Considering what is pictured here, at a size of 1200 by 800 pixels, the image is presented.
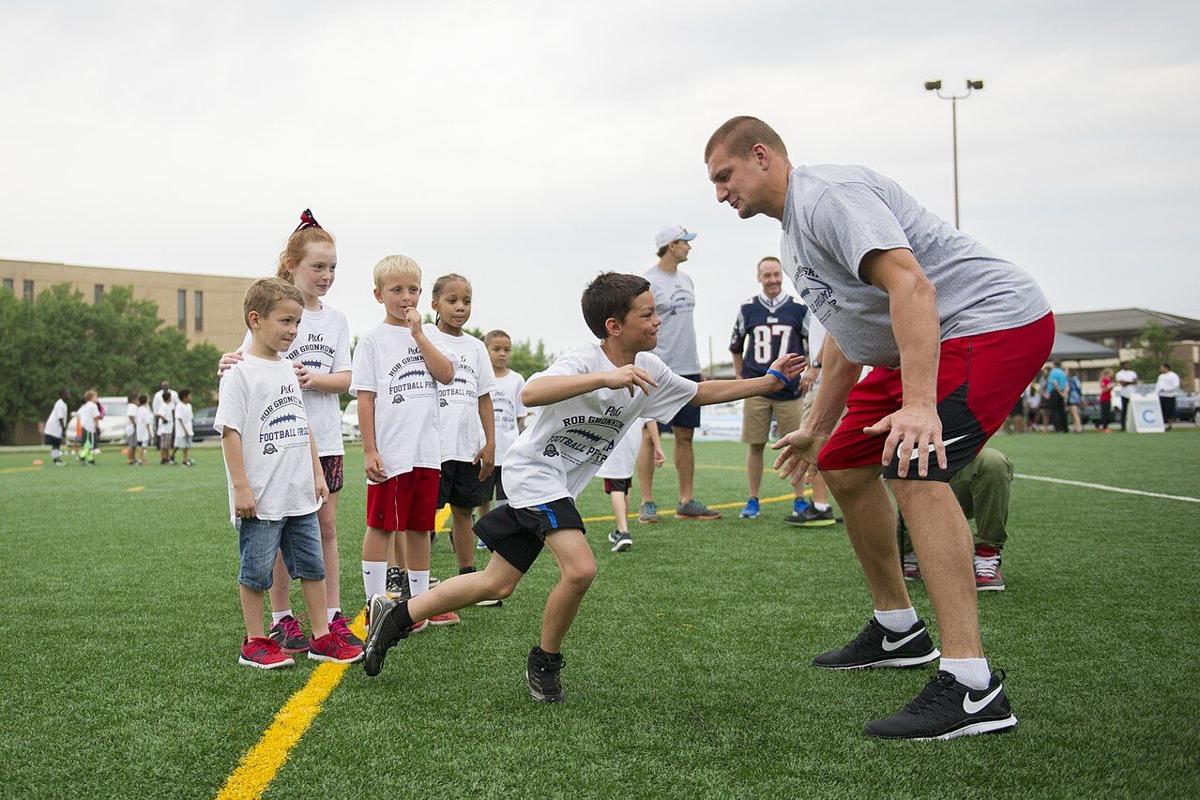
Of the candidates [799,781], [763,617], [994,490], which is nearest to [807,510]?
[994,490]

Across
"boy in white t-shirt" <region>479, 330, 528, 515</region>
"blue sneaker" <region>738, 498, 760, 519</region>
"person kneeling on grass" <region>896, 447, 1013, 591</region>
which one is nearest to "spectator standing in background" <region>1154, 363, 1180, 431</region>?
"blue sneaker" <region>738, 498, 760, 519</region>

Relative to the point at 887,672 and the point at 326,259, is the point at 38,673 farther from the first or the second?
the point at 887,672

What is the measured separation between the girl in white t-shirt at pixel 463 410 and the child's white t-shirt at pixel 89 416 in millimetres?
22716

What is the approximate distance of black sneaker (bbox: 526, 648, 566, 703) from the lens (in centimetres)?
352

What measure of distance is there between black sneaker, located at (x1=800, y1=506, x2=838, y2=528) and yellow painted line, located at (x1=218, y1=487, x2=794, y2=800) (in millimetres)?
→ 4872

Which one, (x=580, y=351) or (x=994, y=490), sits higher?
(x=580, y=351)

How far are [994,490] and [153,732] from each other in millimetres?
4297

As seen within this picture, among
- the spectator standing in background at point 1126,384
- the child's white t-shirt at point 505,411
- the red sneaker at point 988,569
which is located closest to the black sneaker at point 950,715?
the red sneaker at point 988,569

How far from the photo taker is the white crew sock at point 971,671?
10.2 feet

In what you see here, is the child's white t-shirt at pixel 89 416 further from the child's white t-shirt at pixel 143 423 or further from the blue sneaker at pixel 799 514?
the blue sneaker at pixel 799 514

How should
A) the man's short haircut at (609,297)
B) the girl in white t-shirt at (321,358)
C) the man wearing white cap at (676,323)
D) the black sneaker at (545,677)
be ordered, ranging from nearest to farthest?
the black sneaker at (545,677), the man's short haircut at (609,297), the girl in white t-shirt at (321,358), the man wearing white cap at (676,323)

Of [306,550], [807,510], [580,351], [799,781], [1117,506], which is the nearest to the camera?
[799,781]

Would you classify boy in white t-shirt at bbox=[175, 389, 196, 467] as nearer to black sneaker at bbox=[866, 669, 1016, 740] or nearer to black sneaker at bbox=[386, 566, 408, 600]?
black sneaker at bbox=[386, 566, 408, 600]

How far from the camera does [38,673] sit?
12.8 ft
